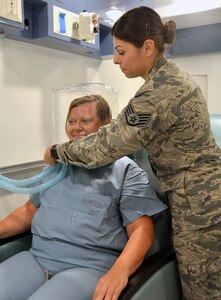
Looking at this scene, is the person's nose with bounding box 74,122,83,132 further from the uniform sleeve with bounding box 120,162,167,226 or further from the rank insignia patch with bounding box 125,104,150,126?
the rank insignia patch with bounding box 125,104,150,126

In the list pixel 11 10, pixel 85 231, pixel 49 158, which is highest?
pixel 11 10

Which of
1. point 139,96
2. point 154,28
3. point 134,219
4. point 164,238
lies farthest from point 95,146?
point 164,238

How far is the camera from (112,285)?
1099 millimetres

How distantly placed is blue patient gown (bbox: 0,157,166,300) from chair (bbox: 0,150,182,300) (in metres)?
0.11

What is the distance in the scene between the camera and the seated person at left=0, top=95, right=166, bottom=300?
1.24m

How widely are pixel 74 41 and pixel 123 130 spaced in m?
1.05

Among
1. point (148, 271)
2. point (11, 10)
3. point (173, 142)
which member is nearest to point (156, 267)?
point (148, 271)

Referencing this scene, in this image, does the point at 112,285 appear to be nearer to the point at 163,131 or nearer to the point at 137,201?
the point at 137,201

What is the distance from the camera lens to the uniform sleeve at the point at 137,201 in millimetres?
1333

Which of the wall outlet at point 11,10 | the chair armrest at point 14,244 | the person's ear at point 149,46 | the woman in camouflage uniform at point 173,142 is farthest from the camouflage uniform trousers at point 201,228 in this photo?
the wall outlet at point 11,10

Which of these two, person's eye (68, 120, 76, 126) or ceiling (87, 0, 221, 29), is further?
ceiling (87, 0, 221, 29)

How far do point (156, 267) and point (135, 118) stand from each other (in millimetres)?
569

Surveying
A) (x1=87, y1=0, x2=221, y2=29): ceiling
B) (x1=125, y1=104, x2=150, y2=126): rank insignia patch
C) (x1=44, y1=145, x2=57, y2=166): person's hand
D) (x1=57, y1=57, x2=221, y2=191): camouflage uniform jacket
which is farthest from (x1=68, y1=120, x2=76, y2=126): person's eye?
(x1=87, y1=0, x2=221, y2=29): ceiling

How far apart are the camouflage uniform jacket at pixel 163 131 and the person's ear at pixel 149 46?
0.17 ft
